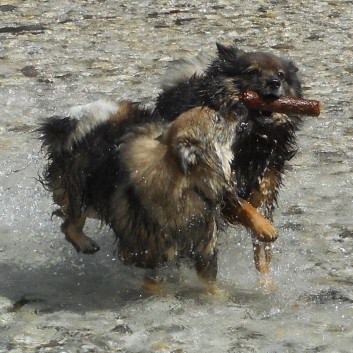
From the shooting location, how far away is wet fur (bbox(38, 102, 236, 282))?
213 inches

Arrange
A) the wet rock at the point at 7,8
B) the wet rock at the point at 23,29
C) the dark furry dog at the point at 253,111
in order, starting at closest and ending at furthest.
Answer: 1. the dark furry dog at the point at 253,111
2. the wet rock at the point at 23,29
3. the wet rock at the point at 7,8

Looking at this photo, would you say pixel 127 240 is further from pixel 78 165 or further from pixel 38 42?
pixel 38 42

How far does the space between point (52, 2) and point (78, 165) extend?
315 inches

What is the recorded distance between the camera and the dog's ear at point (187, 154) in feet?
17.4

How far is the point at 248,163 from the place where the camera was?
19.6 feet

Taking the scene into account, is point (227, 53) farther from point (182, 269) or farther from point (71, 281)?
point (71, 281)

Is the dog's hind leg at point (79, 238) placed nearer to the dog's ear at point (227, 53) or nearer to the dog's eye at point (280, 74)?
the dog's ear at point (227, 53)

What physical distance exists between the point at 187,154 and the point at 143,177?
Result: 0.36m

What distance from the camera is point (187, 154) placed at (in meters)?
5.31

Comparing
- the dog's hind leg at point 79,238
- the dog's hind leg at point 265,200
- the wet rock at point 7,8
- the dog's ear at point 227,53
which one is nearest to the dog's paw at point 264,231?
the dog's hind leg at point 265,200

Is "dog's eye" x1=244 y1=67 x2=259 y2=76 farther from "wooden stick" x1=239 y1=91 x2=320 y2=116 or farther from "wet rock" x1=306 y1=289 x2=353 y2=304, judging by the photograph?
"wet rock" x1=306 y1=289 x2=353 y2=304

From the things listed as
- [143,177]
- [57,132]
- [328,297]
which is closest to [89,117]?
[57,132]

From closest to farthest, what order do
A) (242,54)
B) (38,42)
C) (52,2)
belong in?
(242,54) → (38,42) → (52,2)

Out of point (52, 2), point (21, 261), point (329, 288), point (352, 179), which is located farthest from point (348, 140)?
point (52, 2)
